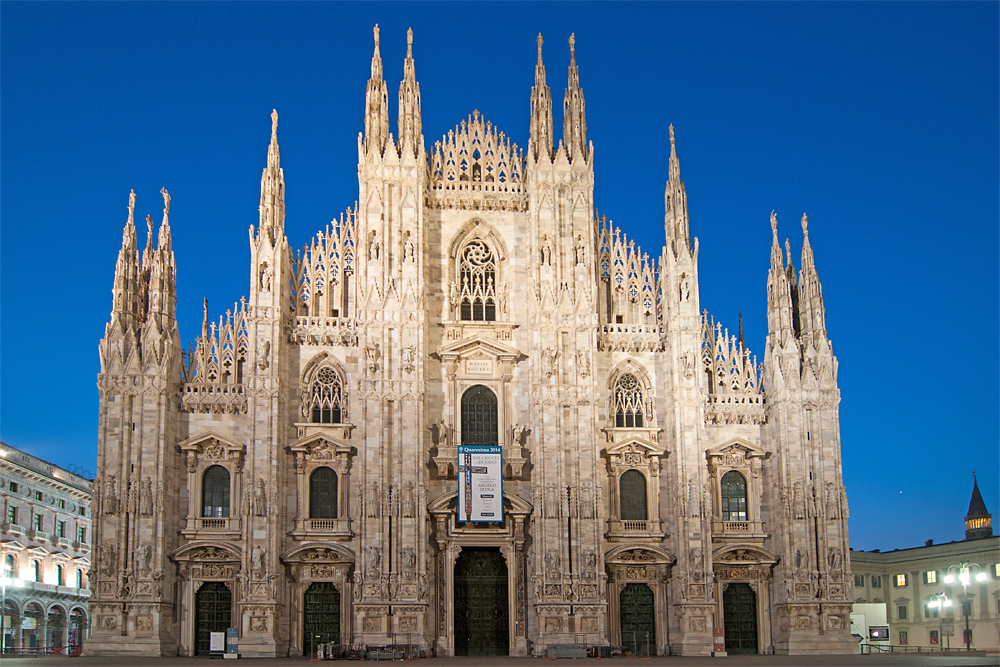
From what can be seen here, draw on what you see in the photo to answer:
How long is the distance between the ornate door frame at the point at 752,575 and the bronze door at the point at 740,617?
223 millimetres

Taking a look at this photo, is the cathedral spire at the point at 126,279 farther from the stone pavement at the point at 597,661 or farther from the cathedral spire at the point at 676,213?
the cathedral spire at the point at 676,213

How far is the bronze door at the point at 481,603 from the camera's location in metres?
47.4

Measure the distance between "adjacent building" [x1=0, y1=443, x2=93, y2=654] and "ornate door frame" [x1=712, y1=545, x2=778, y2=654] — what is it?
32.2m

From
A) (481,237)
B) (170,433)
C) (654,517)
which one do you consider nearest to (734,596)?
(654,517)

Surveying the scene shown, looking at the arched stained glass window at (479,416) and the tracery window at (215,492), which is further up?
the arched stained glass window at (479,416)

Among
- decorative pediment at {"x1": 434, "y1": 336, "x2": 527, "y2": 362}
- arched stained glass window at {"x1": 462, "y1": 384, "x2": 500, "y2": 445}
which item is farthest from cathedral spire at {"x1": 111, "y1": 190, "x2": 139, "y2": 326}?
arched stained glass window at {"x1": 462, "y1": 384, "x2": 500, "y2": 445}

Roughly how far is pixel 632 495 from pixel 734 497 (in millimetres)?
4410

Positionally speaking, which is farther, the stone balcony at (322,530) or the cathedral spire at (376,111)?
the cathedral spire at (376,111)

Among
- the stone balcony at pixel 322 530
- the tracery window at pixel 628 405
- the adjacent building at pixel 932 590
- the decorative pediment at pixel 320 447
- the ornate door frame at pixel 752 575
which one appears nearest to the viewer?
the stone balcony at pixel 322 530

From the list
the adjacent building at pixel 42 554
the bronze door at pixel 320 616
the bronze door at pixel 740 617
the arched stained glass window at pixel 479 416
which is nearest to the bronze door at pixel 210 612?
the bronze door at pixel 320 616

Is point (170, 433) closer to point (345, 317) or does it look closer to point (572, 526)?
point (345, 317)

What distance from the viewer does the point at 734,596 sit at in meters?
48.4

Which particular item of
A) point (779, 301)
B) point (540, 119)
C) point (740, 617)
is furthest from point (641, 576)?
point (540, 119)

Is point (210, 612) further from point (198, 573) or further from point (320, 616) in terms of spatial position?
point (320, 616)
